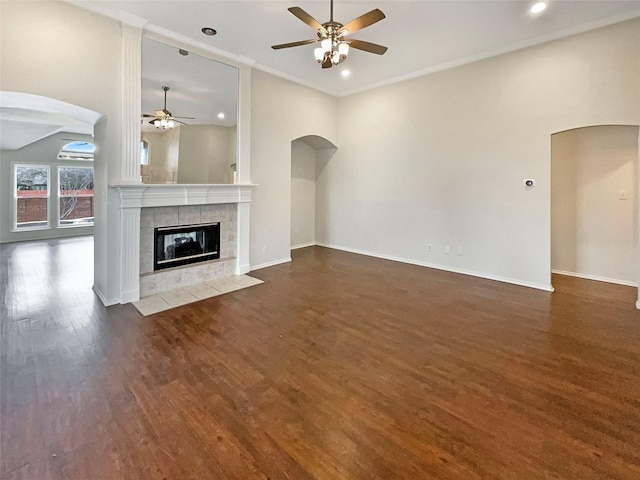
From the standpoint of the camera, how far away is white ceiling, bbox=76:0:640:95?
3699 mm

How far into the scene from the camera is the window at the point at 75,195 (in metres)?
9.58

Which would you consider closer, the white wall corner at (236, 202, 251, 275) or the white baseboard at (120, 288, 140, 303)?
the white baseboard at (120, 288, 140, 303)

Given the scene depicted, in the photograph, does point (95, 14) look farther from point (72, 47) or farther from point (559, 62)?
point (559, 62)

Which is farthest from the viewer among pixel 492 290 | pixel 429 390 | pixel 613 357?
pixel 492 290

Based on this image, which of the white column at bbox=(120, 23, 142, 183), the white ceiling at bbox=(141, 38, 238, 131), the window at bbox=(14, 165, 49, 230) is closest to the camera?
the white column at bbox=(120, 23, 142, 183)

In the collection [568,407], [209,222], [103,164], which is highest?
[103,164]

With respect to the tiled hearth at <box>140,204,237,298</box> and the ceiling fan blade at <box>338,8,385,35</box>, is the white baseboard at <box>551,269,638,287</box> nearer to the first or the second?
the ceiling fan blade at <box>338,8,385,35</box>

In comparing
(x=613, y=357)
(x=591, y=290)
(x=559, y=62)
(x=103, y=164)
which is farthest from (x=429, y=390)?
(x=559, y=62)

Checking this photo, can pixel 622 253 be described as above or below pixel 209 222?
below

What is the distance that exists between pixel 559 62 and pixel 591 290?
3.36 m

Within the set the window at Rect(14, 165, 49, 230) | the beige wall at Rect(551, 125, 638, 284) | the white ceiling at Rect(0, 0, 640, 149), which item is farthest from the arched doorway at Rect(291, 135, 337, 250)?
the window at Rect(14, 165, 49, 230)

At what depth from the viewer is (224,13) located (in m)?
3.87

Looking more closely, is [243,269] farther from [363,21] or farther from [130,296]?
[363,21]

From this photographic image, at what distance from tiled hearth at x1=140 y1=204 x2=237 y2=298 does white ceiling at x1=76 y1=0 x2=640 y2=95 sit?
8.07 feet
